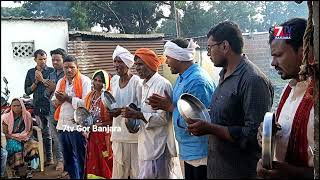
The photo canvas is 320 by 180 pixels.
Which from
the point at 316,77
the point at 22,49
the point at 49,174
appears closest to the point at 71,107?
the point at 49,174

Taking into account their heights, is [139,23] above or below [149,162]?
above

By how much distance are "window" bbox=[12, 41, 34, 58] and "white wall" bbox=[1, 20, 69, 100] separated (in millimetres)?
42

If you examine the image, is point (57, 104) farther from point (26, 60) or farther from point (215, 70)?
point (215, 70)

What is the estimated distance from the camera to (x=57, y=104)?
4691 millimetres

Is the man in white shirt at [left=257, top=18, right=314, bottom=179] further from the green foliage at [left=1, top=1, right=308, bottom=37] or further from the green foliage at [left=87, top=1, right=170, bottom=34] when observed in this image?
the green foliage at [left=87, top=1, right=170, bottom=34]

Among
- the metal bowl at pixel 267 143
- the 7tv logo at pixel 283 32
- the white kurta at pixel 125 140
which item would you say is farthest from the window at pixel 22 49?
the metal bowl at pixel 267 143

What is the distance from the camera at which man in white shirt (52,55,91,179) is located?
4562 mm

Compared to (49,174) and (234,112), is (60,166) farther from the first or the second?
(234,112)

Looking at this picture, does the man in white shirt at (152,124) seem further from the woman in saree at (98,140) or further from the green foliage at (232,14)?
the green foliage at (232,14)

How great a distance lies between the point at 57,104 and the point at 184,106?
2565 millimetres

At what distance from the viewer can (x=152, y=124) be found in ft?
11.1

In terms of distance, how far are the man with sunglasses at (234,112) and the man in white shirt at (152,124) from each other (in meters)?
0.94

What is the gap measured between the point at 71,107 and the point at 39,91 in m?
0.90

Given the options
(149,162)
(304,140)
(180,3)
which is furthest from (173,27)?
(304,140)
